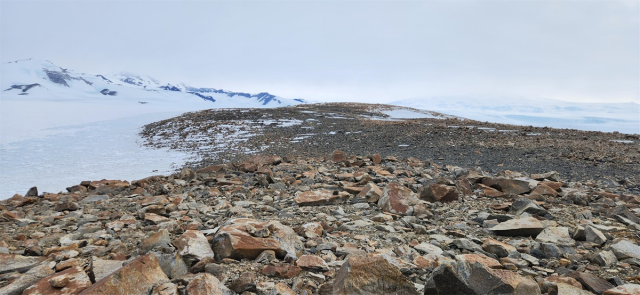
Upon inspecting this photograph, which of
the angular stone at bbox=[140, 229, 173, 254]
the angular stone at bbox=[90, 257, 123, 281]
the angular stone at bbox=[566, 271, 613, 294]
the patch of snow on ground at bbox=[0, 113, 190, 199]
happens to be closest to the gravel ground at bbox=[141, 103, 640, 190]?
the patch of snow on ground at bbox=[0, 113, 190, 199]

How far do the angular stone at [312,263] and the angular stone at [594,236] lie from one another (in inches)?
130

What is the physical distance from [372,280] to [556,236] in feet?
9.62

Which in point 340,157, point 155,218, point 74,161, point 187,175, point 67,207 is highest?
point 340,157

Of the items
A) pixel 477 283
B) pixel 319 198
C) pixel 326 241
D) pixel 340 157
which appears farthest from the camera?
pixel 340 157

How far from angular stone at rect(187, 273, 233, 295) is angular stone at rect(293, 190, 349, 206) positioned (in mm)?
3176

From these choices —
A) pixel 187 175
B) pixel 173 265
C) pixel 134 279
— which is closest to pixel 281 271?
pixel 173 265

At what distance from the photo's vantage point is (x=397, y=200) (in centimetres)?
551

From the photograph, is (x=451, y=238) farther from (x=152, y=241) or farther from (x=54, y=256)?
(x=54, y=256)

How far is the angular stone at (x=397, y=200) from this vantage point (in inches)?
210

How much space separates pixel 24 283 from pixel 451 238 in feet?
14.7

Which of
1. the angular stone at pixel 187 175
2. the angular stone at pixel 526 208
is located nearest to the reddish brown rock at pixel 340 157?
the angular stone at pixel 187 175

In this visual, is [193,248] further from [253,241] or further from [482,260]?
[482,260]

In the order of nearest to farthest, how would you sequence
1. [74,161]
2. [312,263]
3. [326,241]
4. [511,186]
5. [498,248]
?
[312,263] < [498,248] < [326,241] < [511,186] < [74,161]

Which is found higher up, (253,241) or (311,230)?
(253,241)
